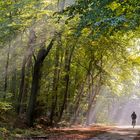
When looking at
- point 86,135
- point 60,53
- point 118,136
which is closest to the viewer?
point 118,136

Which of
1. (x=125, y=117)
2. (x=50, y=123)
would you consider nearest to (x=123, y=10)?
(x=50, y=123)

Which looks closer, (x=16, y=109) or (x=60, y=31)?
(x=60, y=31)

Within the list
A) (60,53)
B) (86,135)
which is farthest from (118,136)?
(60,53)

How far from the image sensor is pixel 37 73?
28281mm

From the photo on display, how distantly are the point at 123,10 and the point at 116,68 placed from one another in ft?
86.3

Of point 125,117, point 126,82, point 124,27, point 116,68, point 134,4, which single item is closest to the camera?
point 134,4

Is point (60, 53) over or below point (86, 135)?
over

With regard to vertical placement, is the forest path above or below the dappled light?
below

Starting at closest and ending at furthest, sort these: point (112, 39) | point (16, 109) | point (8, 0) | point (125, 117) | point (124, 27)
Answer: point (124, 27) < point (8, 0) < point (112, 39) < point (16, 109) < point (125, 117)

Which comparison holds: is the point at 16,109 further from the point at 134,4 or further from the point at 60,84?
the point at 134,4

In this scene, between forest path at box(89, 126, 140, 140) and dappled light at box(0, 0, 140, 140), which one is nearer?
dappled light at box(0, 0, 140, 140)

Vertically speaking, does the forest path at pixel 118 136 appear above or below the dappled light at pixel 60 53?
below

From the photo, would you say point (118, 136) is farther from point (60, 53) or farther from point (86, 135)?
point (60, 53)

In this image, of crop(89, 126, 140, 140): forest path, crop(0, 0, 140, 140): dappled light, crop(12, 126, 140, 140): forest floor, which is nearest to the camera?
crop(0, 0, 140, 140): dappled light
